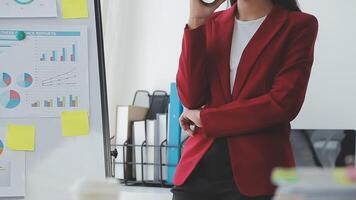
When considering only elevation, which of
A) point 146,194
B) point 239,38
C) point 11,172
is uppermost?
point 239,38

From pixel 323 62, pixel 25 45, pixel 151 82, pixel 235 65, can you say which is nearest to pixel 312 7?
pixel 323 62

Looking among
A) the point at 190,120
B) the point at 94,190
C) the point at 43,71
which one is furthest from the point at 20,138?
the point at 94,190

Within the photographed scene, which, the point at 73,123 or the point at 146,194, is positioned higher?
the point at 73,123

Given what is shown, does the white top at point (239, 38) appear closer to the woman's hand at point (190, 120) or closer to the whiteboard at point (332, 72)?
the woman's hand at point (190, 120)

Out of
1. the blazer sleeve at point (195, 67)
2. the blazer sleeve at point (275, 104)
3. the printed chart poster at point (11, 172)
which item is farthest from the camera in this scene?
the printed chart poster at point (11, 172)

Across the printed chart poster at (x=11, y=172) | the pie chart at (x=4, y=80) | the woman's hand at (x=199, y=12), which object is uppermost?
the woman's hand at (x=199, y=12)

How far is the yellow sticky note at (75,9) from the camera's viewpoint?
176 centimetres

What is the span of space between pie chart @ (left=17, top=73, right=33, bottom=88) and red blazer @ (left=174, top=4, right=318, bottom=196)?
0.60m

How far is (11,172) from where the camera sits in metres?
1.73

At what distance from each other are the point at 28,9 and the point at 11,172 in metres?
0.56

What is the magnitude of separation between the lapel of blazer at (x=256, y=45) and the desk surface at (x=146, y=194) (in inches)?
37.3

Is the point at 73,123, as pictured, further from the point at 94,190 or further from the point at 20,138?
the point at 94,190

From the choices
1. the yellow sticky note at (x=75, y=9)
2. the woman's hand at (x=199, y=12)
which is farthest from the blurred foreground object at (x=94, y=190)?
the yellow sticky note at (x=75, y=9)

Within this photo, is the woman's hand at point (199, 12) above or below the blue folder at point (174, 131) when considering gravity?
above
